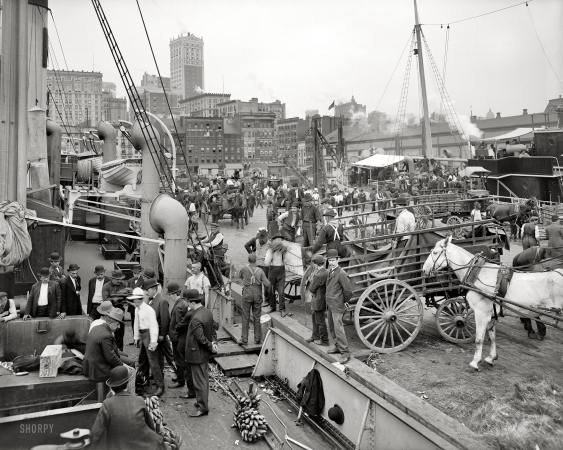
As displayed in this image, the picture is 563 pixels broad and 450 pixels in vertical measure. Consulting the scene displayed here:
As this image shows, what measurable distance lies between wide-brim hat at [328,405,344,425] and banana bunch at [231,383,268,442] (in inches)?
40.1

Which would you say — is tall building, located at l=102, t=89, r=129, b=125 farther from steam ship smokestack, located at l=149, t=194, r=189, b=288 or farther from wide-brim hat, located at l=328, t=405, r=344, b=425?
wide-brim hat, located at l=328, t=405, r=344, b=425

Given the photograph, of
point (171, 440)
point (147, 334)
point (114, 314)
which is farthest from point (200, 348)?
point (171, 440)

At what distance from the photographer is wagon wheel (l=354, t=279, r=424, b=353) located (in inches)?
364

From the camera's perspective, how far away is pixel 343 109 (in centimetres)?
12275

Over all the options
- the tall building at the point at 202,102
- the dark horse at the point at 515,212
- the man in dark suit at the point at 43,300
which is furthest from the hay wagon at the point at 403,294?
the tall building at the point at 202,102

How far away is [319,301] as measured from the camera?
941cm

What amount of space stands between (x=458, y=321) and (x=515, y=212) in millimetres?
13250

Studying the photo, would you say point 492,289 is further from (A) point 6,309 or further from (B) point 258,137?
(B) point 258,137

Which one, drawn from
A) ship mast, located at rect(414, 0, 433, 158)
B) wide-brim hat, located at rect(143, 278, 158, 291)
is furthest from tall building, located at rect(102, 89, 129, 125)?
wide-brim hat, located at rect(143, 278, 158, 291)

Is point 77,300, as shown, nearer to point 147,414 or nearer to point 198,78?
point 147,414

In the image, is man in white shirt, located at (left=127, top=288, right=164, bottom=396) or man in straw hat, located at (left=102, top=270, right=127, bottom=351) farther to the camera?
man in straw hat, located at (left=102, top=270, right=127, bottom=351)

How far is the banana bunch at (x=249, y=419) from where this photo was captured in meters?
7.48

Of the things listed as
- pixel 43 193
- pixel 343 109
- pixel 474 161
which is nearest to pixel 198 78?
pixel 343 109

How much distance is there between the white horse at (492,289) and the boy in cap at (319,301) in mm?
2117
